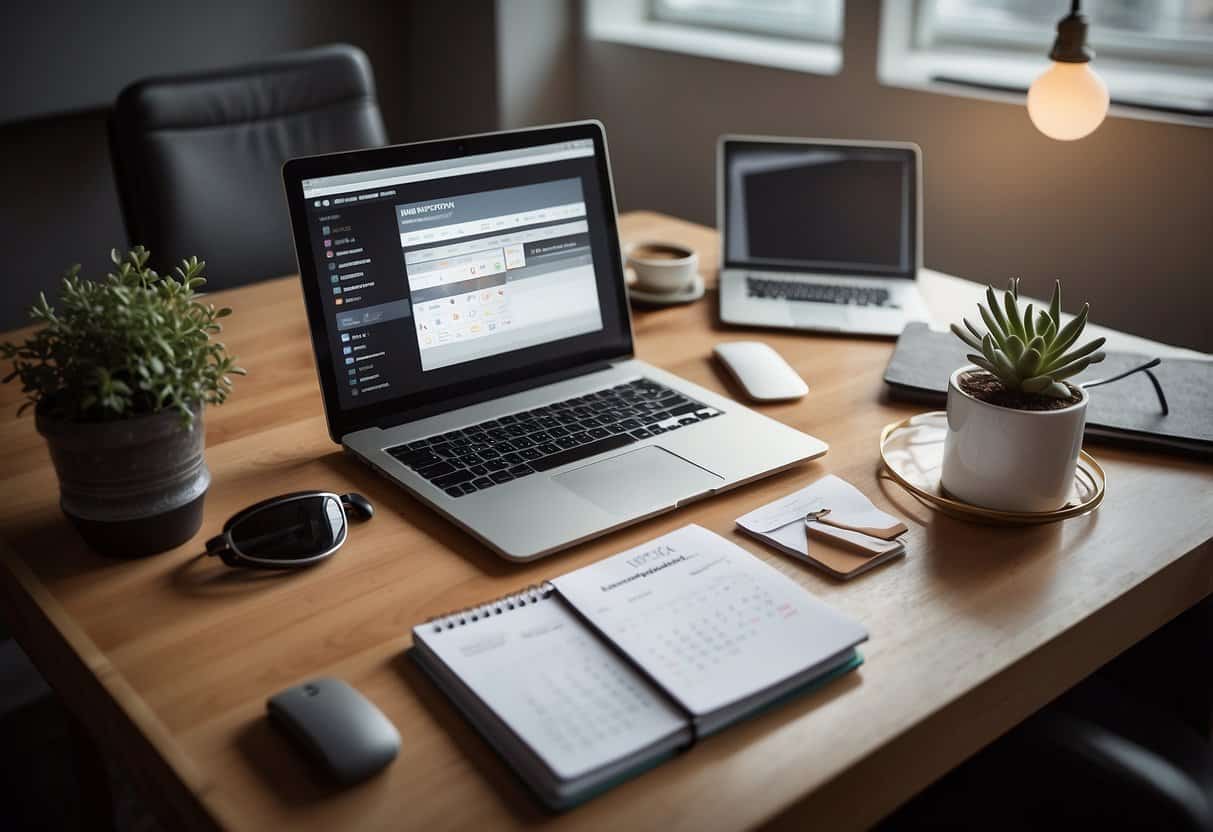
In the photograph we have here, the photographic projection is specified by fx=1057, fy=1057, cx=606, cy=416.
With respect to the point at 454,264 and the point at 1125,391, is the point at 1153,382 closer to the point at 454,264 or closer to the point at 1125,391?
the point at 1125,391

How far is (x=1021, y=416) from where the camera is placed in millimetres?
938

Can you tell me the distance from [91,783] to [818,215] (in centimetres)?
127

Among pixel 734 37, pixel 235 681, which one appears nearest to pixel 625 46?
pixel 734 37

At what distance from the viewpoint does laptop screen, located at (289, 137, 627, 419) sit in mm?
1079

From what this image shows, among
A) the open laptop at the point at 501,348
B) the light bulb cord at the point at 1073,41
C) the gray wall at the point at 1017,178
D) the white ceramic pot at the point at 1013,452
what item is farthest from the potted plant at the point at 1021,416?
the gray wall at the point at 1017,178

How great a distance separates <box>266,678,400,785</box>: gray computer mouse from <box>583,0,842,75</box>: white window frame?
1908 mm

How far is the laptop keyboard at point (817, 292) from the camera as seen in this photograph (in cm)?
151

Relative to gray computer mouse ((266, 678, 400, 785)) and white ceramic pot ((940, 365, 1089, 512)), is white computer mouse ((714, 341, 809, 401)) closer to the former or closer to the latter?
white ceramic pot ((940, 365, 1089, 512))

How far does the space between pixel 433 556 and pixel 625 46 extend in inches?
82.6

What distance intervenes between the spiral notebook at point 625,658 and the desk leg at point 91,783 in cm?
77

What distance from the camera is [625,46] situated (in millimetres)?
2719

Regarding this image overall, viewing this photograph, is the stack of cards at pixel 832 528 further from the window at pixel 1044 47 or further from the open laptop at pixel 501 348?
the window at pixel 1044 47

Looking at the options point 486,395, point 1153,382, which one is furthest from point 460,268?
point 1153,382

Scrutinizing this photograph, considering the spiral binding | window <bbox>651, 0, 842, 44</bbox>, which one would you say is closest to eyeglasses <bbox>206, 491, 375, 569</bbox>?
the spiral binding
